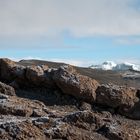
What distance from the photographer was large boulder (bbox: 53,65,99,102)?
111ft

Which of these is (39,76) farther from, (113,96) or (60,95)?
(113,96)

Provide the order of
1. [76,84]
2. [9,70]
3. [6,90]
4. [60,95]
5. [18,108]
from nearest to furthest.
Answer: [18,108]
[6,90]
[76,84]
[60,95]
[9,70]


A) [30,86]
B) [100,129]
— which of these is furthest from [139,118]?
[100,129]

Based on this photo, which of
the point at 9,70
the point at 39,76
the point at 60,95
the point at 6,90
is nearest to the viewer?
the point at 6,90

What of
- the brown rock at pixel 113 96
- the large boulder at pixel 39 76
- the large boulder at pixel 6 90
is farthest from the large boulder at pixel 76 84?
the large boulder at pixel 6 90

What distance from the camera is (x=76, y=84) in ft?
111

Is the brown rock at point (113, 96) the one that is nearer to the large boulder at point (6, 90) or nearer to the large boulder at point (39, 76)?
the large boulder at point (39, 76)


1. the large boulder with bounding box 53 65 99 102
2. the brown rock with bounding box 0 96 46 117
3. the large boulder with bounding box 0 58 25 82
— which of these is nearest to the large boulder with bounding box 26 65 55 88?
the large boulder with bounding box 0 58 25 82

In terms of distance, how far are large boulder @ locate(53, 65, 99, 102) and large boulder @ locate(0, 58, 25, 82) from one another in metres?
3.95

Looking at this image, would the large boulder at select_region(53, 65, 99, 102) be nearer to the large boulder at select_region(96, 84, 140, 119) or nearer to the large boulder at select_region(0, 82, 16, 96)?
the large boulder at select_region(96, 84, 140, 119)

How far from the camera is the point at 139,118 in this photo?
110 feet

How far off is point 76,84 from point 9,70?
6.52m

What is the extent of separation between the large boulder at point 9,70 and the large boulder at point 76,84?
156 inches

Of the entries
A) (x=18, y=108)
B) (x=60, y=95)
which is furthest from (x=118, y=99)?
(x=18, y=108)
